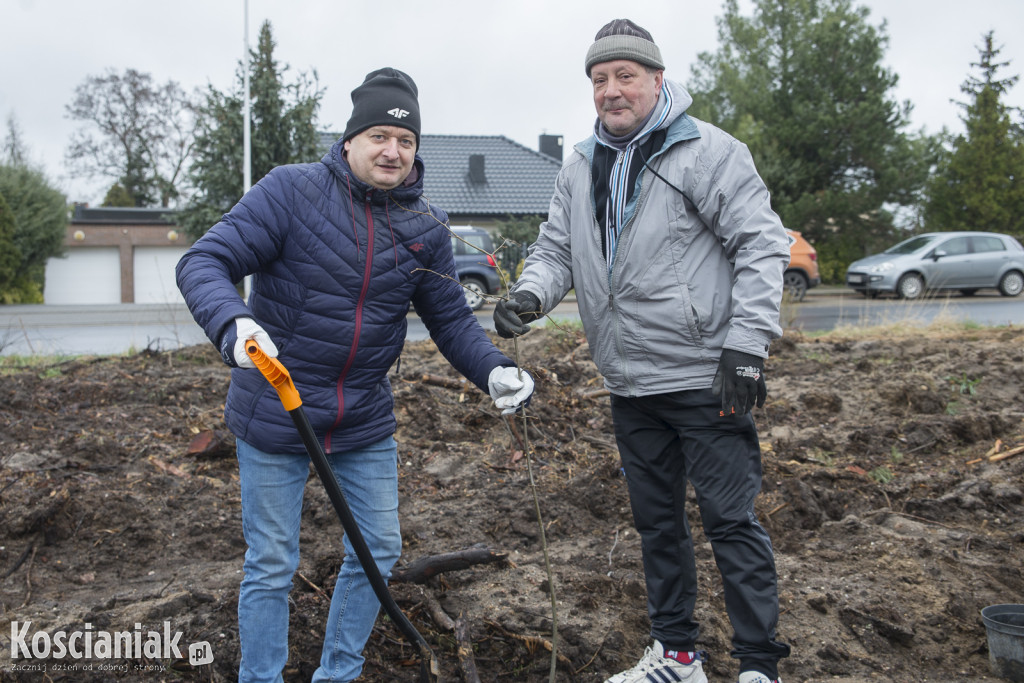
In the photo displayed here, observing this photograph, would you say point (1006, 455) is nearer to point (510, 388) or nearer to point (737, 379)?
point (737, 379)

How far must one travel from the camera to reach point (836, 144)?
25859mm

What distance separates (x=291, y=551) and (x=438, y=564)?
996mm

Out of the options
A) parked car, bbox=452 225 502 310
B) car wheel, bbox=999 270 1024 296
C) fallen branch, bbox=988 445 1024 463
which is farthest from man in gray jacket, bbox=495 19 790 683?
car wheel, bbox=999 270 1024 296

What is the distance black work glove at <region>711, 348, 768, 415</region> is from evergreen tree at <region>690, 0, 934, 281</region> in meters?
23.4

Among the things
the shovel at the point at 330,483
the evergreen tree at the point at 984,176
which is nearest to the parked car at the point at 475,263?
the shovel at the point at 330,483

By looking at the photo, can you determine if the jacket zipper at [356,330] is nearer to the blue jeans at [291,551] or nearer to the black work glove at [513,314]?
the blue jeans at [291,551]

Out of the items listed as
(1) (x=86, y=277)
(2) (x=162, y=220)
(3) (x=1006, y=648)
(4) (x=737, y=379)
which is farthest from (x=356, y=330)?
(1) (x=86, y=277)

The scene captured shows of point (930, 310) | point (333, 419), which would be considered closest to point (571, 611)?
point (333, 419)

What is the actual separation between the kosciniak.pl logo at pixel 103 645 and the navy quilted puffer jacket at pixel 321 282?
3.38 feet

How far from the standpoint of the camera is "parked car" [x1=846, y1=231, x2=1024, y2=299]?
17125mm

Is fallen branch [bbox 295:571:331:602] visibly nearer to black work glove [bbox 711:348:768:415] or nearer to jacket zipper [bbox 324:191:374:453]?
jacket zipper [bbox 324:191:374:453]

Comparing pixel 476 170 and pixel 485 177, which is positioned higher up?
pixel 476 170

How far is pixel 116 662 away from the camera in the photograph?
9.28ft

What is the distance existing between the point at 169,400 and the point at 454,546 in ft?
10.6
